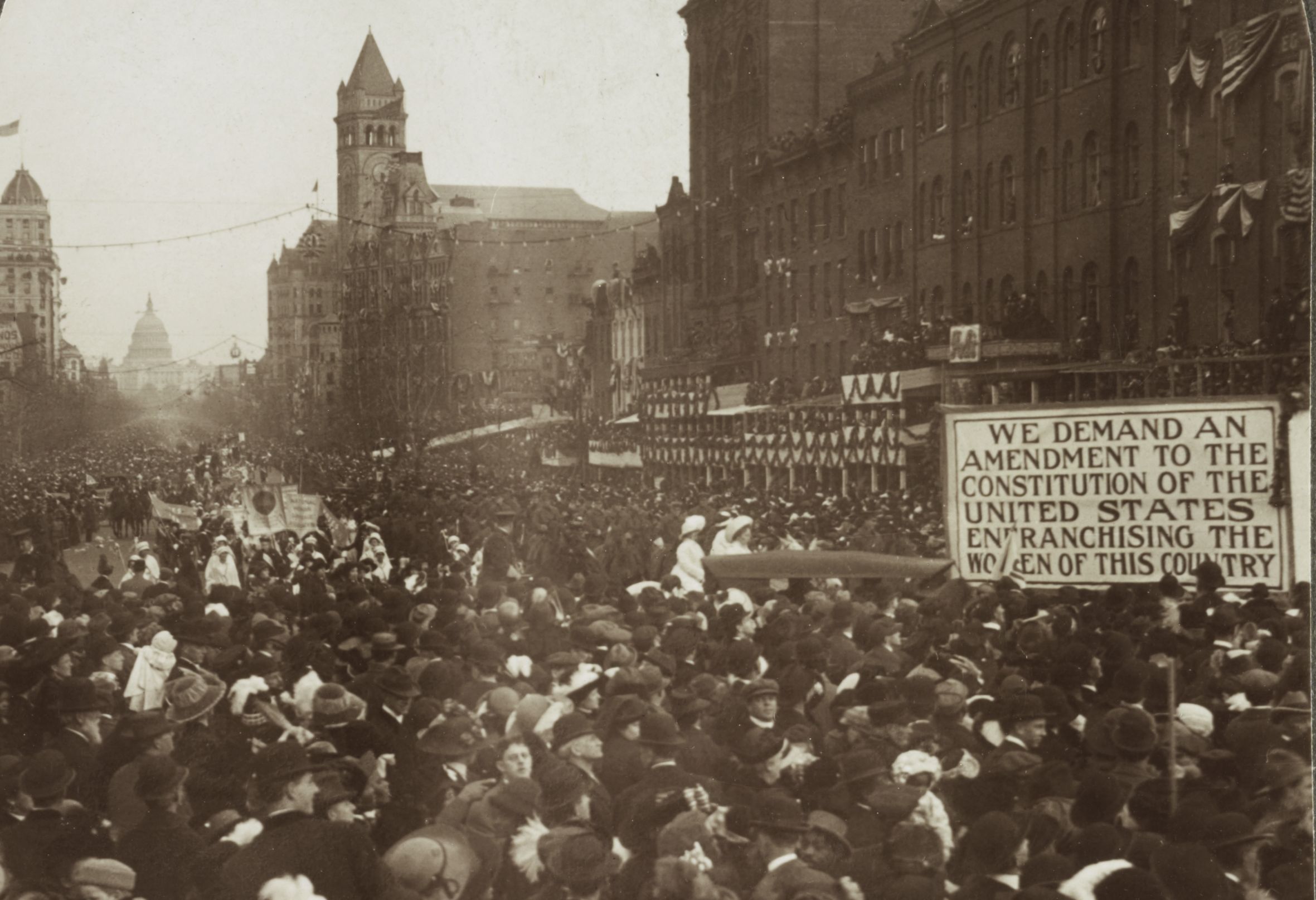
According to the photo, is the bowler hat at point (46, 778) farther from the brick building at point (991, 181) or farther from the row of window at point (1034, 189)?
the row of window at point (1034, 189)

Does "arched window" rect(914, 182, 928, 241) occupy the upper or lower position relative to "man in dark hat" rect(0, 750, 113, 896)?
upper

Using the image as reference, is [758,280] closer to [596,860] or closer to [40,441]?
[40,441]

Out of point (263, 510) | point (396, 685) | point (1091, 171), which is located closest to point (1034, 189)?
point (1091, 171)

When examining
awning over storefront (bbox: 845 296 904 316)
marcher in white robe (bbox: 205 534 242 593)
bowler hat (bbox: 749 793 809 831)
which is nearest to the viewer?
bowler hat (bbox: 749 793 809 831)

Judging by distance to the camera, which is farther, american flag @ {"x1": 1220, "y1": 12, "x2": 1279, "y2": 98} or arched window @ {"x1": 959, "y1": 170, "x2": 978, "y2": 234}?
arched window @ {"x1": 959, "y1": 170, "x2": 978, "y2": 234}

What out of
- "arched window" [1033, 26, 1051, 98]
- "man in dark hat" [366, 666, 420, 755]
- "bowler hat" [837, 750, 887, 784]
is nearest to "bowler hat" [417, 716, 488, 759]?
"man in dark hat" [366, 666, 420, 755]

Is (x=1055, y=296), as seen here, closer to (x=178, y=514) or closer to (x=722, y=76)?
(x=722, y=76)

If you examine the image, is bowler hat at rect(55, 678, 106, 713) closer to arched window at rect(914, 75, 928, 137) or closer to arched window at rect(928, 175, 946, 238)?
arched window at rect(928, 175, 946, 238)

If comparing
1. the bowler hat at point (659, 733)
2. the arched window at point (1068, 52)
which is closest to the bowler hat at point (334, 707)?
the bowler hat at point (659, 733)
